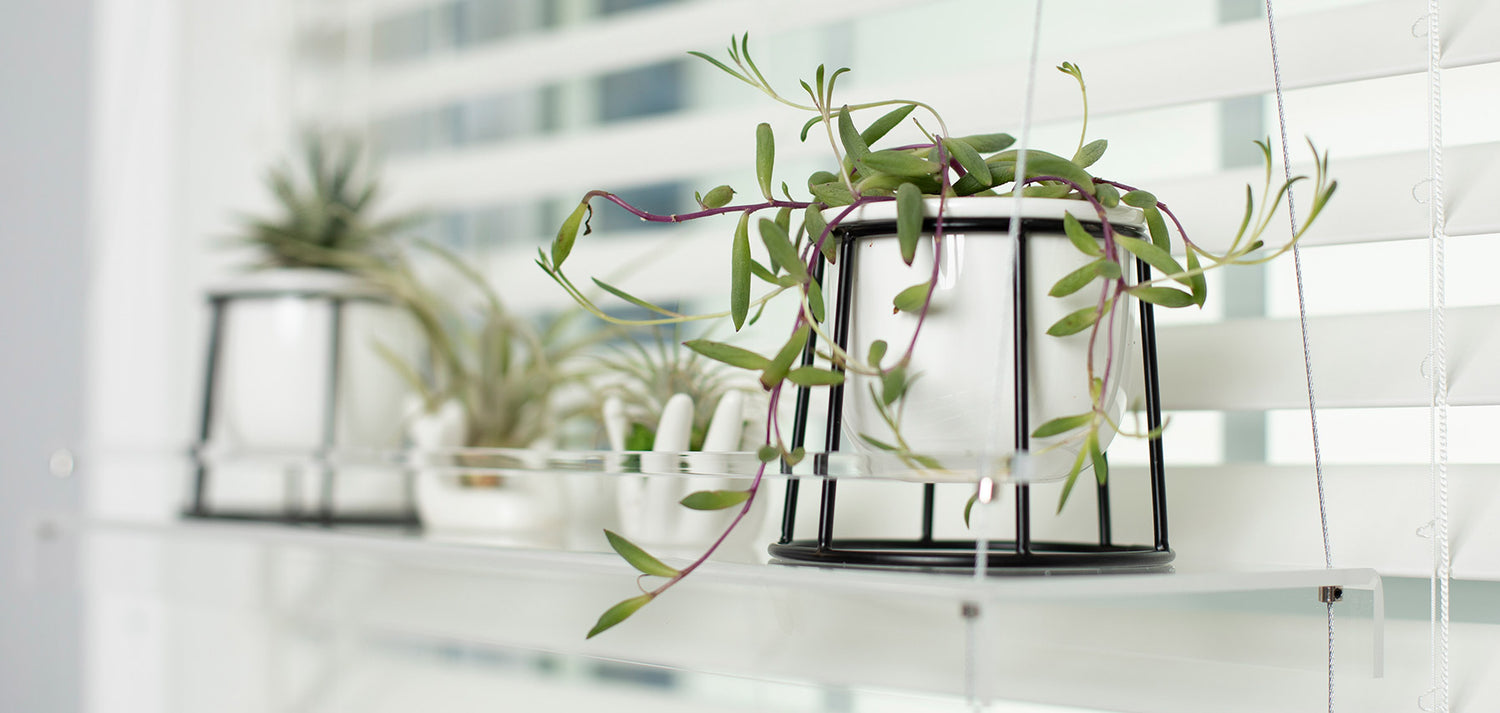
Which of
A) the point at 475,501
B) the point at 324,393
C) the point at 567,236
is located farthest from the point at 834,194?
the point at 324,393

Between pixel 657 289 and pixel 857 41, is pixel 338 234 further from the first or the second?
pixel 857 41

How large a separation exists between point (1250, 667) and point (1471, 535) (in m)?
0.12

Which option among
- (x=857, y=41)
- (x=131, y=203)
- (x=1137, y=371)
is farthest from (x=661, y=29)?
(x=131, y=203)

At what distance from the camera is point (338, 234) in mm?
1016

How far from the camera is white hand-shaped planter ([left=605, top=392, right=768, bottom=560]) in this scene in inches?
27.1

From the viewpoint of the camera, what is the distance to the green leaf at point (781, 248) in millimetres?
484

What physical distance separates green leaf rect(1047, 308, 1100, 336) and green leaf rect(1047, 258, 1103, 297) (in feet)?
0.04

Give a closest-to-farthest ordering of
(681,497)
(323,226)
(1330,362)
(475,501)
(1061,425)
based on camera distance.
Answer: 1. (1061,425)
2. (1330,362)
3. (681,497)
4. (475,501)
5. (323,226)

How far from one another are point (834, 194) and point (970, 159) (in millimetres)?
67

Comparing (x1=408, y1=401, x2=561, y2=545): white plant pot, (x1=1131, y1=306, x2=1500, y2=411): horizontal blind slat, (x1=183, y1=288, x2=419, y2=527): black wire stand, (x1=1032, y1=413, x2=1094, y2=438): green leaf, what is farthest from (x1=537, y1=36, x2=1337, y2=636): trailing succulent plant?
(x1=183, y1=288, x2=419, y2=527): black wire stand

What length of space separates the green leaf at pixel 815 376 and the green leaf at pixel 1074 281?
0.10 metres

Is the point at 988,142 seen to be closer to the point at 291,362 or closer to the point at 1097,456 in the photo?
the point at 1097,456

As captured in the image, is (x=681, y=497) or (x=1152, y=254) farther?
(x=681, y=497)

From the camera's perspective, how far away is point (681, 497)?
2.46 ft
